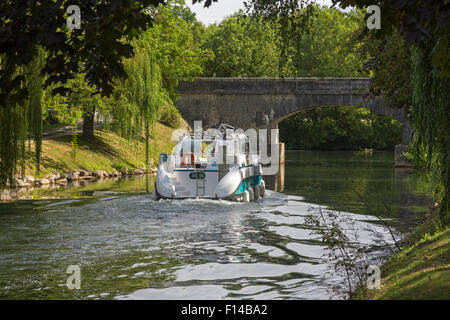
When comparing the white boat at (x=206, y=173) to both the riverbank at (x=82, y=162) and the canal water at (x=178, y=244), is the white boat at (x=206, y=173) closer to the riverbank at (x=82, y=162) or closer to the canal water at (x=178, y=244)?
the canal water at (x=178, y=244)

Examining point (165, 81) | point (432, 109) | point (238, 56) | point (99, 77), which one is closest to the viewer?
point (99, 77)

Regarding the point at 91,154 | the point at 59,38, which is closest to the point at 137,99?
the point at 91,154

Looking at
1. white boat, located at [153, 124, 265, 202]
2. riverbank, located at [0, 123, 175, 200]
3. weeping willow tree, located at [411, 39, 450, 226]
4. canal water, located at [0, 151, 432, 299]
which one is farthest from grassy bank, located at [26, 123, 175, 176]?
weeping willow tree, located at [411, 39, 450, 226]

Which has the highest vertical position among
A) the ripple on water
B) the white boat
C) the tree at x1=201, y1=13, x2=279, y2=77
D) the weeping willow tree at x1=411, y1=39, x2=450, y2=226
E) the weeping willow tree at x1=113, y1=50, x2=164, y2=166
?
the tree at x1=201, y1=13, x2=279, y2=77

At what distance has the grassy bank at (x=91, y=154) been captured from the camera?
83.3 feet

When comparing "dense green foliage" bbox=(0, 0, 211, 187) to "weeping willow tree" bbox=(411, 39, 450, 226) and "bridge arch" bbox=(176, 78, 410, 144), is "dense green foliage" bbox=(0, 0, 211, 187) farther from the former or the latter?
"weeping willow tree" bbox=(411, 39, 450, 226)

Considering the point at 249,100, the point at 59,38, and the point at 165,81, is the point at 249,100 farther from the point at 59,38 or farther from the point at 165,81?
the point at 59,38

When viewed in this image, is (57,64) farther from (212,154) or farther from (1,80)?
(212,154)

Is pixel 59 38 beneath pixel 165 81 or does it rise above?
beneath

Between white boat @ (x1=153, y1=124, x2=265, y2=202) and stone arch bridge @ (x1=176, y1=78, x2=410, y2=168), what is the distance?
71.1 ft

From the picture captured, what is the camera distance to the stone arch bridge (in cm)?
4041

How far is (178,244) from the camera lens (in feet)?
38.4

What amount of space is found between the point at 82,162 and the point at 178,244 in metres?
16.4

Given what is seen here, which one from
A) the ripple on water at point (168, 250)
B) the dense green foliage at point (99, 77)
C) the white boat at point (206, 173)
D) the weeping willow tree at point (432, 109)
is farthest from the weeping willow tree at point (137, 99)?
the weeping willow tree at point (432, 109)
